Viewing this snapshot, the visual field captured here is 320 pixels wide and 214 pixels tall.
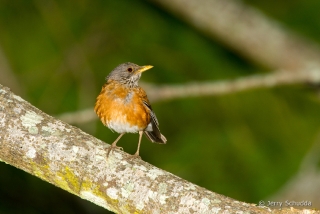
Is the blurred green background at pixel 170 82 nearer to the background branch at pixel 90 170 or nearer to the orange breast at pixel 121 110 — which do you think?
the orange breast at pixel 121 110

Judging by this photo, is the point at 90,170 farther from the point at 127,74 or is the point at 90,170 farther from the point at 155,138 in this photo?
the point at 127,74

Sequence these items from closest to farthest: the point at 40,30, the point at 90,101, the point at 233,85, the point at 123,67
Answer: the point at 123,67
the point at 233,85
the point at 90,101
the point at 40,30

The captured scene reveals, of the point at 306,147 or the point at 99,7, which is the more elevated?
the point at 99,7

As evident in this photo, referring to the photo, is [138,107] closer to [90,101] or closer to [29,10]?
A: [90,101]

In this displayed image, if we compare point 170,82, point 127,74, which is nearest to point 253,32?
point 170,82


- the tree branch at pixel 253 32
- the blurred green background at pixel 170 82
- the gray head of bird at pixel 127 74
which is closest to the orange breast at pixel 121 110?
the gray head of bird at pixel 127 74

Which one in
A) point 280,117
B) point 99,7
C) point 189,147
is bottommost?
point 189,147

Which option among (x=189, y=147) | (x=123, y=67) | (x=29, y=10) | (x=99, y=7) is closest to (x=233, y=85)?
(x=123, y=67)
